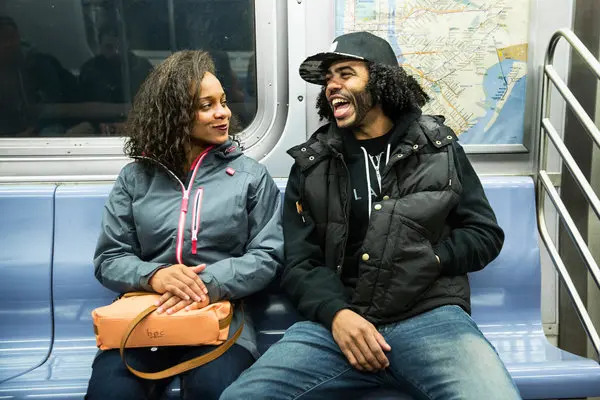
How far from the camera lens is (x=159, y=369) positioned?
80.0 inches

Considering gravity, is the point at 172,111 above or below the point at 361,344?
above

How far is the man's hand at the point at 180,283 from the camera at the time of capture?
200 centimetres

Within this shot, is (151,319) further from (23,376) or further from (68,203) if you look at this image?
(68,203)

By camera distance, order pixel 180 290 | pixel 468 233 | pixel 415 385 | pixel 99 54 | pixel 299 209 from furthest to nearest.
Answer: pixel 99 54 < pixel 299 209 < pixel 468 233 < pixel 180 290 < pixel 415 385

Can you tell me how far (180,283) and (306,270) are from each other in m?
0.47

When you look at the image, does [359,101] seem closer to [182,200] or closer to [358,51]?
[358,51]

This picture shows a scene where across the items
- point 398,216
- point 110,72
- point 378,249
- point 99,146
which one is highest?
point 110,72

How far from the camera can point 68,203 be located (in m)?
2.65

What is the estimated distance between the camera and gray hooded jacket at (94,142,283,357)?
212 centimetres

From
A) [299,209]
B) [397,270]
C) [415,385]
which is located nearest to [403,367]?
[415,385]

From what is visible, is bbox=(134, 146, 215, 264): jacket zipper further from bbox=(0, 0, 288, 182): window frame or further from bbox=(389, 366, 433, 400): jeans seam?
bbox=(389, 366, 433, 400): jeans seam

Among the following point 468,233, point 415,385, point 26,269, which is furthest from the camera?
point 26,269

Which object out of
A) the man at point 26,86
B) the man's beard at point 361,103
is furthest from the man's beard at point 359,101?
the man at point 26,86

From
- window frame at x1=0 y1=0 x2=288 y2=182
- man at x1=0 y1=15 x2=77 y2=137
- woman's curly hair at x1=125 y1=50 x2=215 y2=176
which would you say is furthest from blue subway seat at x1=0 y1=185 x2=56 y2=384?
woman's curly hair at x1=125 y1=50 x2=215 y2=176
